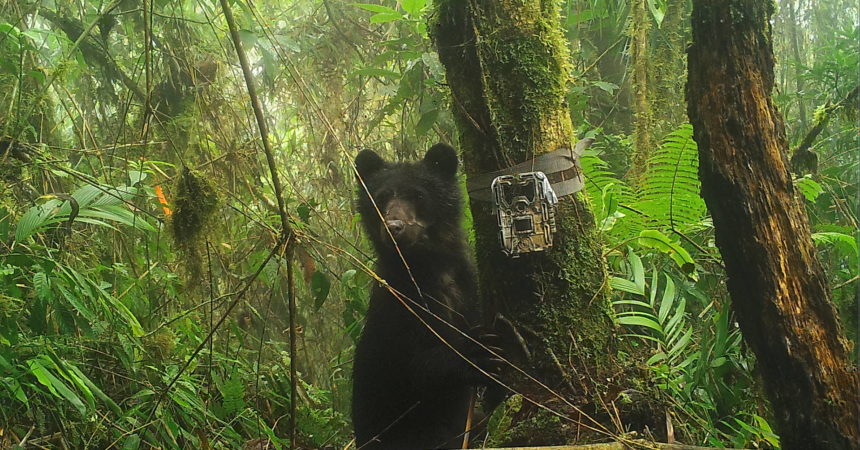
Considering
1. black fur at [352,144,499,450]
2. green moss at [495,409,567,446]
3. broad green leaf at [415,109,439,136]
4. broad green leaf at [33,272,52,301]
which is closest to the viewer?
green moss at [495,409,567,446]

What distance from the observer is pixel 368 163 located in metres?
5.34

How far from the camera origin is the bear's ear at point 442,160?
5066mm

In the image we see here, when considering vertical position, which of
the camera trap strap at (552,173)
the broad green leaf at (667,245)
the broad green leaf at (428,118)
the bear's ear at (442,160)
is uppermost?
the broad green leaf at (428,118)

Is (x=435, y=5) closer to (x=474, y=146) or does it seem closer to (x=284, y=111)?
(x=474, y=146)

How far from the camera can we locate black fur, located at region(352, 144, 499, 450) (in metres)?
4.02

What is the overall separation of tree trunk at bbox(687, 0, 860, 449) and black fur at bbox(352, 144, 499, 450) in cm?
169

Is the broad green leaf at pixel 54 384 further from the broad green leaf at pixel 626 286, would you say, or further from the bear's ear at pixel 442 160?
the bear's ear at pixel 442 160

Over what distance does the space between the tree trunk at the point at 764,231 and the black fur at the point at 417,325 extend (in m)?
1.69

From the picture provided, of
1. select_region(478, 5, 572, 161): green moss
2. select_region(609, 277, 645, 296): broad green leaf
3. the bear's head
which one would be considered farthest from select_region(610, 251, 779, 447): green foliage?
the bear's head

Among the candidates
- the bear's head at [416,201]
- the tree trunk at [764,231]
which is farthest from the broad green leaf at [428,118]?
the tree trunk at [764,231]

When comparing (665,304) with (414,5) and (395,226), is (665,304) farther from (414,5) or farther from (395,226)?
(414,5)

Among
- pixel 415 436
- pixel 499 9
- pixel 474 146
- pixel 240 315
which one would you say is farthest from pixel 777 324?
pixel 240 315

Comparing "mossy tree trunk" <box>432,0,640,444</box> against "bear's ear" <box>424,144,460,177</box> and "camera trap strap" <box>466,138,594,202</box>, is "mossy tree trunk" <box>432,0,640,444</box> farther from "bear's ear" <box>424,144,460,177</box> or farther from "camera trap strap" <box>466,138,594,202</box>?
"bear's ear" <box>424,144,460,177</box>

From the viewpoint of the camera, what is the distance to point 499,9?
9.34 ft
